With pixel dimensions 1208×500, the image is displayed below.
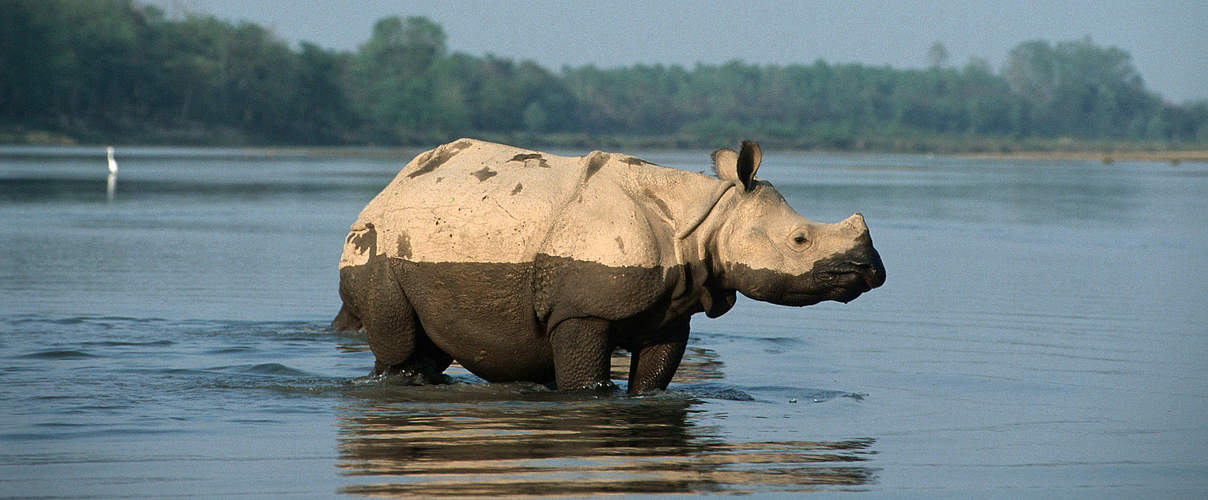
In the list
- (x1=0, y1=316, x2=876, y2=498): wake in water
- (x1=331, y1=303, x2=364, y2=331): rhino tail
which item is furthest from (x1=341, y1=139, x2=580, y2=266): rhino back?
(x1=0, y1=316, x2=876, y2=498): wake in water

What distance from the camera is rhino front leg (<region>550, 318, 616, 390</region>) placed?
8.97 m

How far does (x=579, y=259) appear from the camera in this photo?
29.1ft

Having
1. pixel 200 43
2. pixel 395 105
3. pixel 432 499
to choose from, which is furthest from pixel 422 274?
pixel 395 105

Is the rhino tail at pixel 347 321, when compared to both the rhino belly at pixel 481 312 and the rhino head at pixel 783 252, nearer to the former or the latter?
the rhino belly at pixel 481 312

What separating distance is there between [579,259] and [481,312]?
74 cm

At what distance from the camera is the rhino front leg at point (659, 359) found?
30.7ft

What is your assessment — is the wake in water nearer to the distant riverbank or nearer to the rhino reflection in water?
the rhino reflection in water

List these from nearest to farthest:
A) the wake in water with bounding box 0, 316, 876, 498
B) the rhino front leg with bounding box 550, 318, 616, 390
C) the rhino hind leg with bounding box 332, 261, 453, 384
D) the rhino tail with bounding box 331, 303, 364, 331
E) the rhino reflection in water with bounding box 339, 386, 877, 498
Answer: the rhino reflection in water with bounding box 339, 386, 877, 498 < the wake in water with bounding box 0, 316, 876, 498 < the rhino front leg with bounding box 550, 318, 616, 390 < the rhino hind leg with bounding box 332, 261, 453, 384 < the rhino tail with bounding box 331, 303, 364, 331

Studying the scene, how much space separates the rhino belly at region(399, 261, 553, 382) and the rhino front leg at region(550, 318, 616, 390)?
0.71ft

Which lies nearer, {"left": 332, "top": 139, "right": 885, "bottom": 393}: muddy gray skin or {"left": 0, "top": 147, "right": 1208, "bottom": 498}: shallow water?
{"left": 0, "top": 147, "right": 1208, "bottom": 498}: shallow water

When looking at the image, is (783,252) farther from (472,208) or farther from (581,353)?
(472,208)

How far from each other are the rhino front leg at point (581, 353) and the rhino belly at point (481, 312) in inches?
8.5

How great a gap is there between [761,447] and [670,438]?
51 centimetres

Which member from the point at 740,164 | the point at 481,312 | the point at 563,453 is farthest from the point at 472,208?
the point at 563,453
